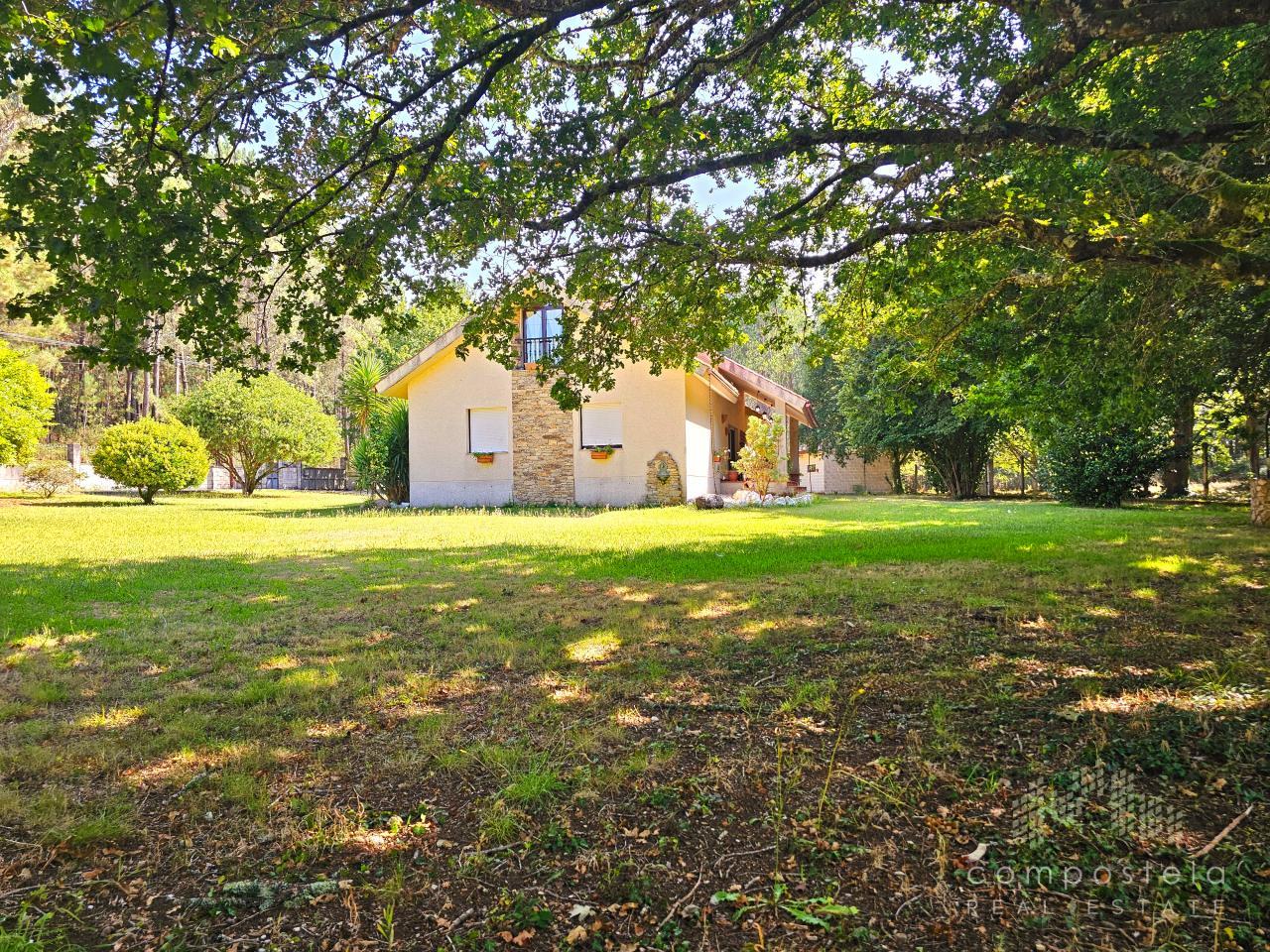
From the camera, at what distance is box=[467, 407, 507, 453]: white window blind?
17.9 m

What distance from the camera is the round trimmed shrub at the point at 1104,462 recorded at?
14328 millimetres

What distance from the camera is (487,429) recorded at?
1806 cm

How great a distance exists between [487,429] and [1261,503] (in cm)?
1628

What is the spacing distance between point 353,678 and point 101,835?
4.76 feet

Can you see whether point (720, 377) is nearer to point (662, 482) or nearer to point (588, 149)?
point (662, 482)

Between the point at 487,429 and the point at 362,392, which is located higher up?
the point at 362,392

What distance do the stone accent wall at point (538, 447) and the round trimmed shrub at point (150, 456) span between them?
1095cm

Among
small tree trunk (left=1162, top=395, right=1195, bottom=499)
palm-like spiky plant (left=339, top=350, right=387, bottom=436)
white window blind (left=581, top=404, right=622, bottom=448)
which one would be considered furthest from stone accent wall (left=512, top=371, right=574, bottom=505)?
small tree trunk (left=1162, top=395, right=1195, bottom=499)

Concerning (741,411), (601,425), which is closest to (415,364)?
(601,425)

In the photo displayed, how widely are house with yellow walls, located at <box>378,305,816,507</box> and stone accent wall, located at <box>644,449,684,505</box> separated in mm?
26

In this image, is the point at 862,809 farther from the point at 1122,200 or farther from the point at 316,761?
the point at 1122,200

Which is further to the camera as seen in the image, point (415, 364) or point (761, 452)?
point (415, 364)

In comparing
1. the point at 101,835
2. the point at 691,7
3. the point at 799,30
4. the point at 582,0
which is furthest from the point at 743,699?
the point at 799,30

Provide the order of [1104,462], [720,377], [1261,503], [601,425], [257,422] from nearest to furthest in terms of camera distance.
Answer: [1261,503], [1104,462], [601,425], [720,377], [257,422]
